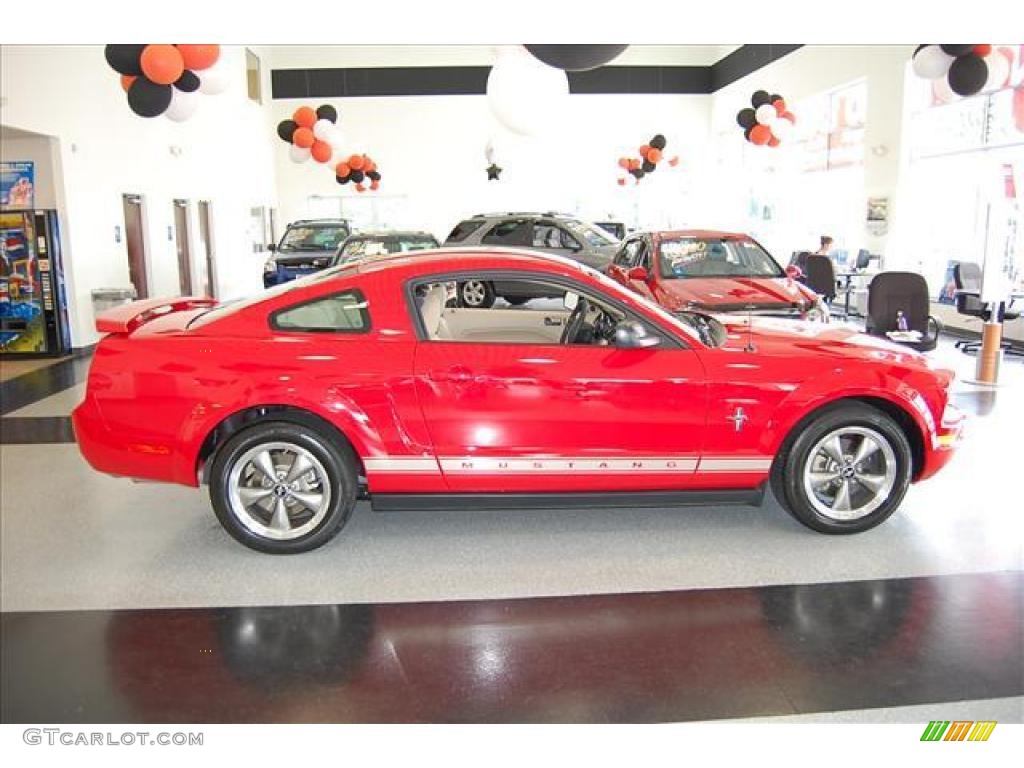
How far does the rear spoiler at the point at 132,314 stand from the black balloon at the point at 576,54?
107 inches

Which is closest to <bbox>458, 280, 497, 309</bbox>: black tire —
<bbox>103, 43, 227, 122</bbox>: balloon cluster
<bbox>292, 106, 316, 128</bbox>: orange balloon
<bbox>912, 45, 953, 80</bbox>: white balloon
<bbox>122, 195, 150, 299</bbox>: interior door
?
<bbox>103, 43, 227, 122</bbox>: balloon cluster

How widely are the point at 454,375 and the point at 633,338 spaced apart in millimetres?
826

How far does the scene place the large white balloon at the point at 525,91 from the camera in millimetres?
7480

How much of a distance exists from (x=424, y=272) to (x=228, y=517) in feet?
4.77

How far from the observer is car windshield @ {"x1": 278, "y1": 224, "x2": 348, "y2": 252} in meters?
15.0

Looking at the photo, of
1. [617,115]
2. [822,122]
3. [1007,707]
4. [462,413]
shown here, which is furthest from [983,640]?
[617,115]

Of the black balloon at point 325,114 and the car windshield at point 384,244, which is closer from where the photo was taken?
the car windshield at point 384,244

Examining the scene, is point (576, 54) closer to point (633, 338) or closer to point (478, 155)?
point (633, 338)

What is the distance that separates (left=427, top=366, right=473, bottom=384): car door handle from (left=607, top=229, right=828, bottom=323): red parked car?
177 inches

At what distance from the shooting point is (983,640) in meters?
3.07

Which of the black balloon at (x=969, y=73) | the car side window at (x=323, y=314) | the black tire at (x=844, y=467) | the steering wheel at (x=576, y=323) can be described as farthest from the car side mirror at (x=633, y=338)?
the black balloon at (x=969, y=73)

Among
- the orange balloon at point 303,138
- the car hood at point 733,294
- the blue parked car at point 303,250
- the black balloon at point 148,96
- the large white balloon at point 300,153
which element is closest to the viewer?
the car hood at point 733,294

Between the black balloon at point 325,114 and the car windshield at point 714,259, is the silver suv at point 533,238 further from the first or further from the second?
the black balloon at point 325,114
